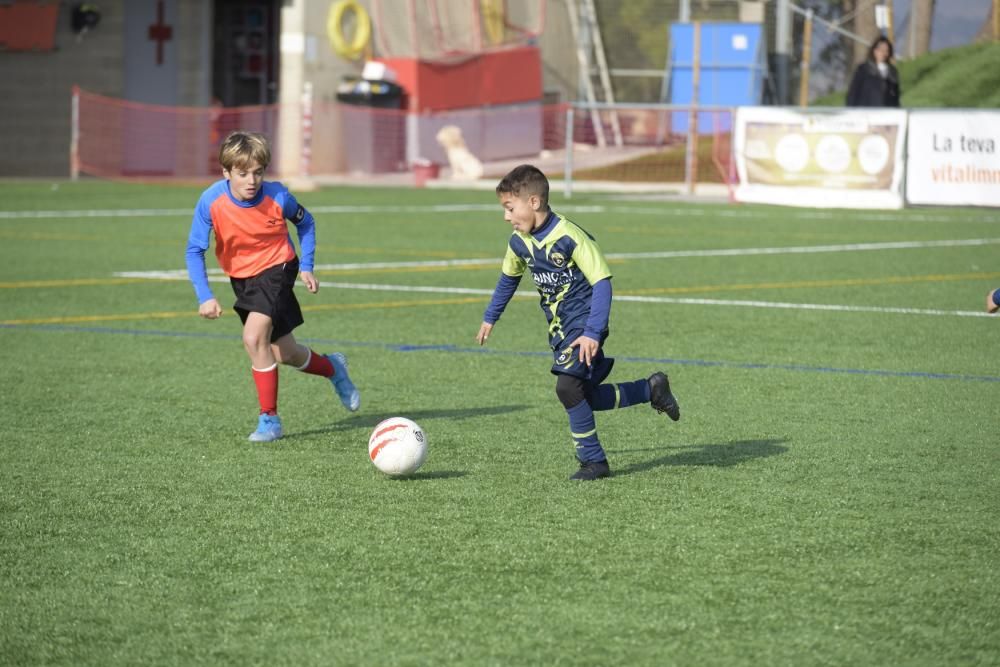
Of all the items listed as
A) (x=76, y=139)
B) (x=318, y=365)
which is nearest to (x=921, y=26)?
(x=76, y=139)

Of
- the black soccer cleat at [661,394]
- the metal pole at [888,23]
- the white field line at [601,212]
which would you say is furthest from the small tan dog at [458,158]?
the black soccer cleat at [661,394]

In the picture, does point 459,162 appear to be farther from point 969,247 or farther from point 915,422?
point 915,422

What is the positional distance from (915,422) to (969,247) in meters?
10.9

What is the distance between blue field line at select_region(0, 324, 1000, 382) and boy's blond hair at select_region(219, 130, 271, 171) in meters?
2.93

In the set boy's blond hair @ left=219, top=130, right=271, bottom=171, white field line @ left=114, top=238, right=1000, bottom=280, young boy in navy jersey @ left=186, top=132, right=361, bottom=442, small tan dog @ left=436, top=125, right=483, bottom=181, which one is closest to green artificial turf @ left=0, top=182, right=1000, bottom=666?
young boy in navy jersey @ left=186, top=132, right=361, bottom=442

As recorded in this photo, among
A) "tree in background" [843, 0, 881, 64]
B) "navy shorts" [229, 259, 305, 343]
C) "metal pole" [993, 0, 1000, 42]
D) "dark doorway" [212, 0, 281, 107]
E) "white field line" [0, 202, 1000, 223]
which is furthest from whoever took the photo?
"tree in background" [843, 0, 881, 64]

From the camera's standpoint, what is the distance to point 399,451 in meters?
6.09

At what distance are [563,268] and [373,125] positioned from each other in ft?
97.0

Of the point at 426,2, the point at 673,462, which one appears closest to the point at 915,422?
the point at 673,462

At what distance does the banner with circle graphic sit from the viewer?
23531mm

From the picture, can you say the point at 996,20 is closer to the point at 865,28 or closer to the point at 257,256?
the point at 865,28

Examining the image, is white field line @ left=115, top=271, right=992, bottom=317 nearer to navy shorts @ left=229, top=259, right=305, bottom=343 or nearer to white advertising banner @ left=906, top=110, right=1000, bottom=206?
navy shorts @ left=229, top=259, right=305, bottom=343

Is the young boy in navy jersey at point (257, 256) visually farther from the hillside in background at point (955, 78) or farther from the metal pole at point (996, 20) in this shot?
A: the metal pole at point (996, 20)

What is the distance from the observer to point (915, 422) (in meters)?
7.41
